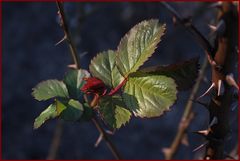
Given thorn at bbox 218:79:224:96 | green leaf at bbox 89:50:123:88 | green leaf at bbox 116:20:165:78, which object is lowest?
thorn at bbox 218:79:224:96

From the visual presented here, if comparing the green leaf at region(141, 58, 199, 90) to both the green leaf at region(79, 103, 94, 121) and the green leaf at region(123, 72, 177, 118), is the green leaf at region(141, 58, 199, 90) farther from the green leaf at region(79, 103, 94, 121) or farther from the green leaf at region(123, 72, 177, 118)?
the green leaf at region(79, 103, 94, 121)

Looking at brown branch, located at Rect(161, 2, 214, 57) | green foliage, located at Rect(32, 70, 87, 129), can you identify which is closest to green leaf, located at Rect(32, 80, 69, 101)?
green foliage, located at Rect(32, 70, 87, 129)

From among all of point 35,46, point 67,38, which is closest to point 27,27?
point 35,46

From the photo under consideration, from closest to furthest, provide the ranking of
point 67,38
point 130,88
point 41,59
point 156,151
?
point 130,88 < point 67,38 < point 156,151 < point 41,59

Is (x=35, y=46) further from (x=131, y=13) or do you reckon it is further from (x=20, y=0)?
(x=131, y=13)

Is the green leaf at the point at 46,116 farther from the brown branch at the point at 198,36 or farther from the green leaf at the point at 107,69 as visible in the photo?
the brown branch at the point at 198,36

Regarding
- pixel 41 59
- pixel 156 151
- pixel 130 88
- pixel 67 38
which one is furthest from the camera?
pixel 41 59

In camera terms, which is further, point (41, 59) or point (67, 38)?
point (41, 59)

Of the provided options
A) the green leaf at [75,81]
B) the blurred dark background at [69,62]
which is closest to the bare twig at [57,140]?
the blurred dark background at [69,62]
